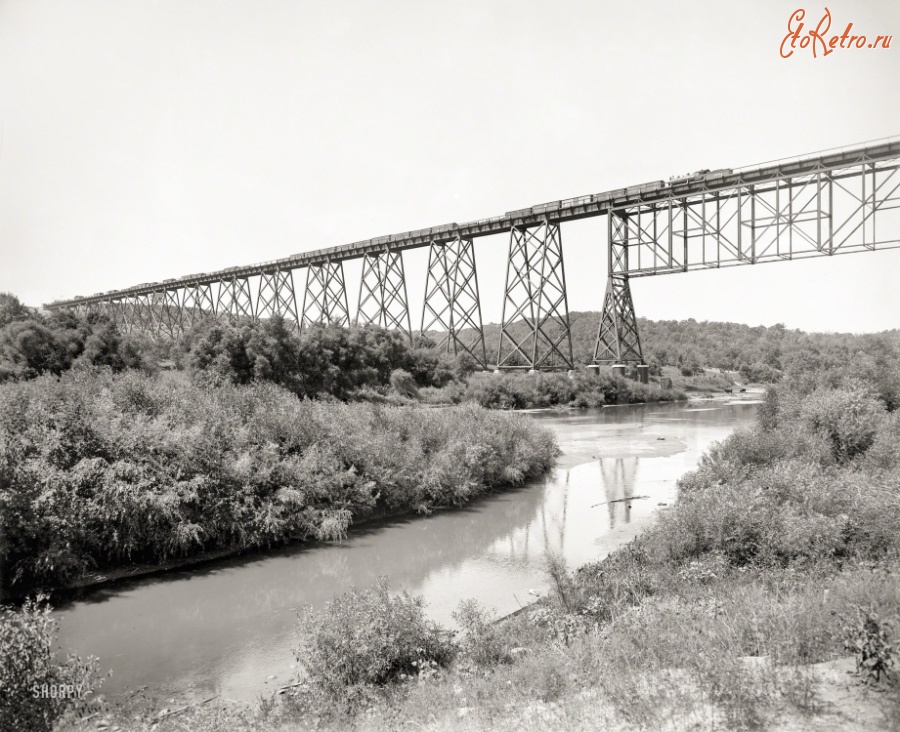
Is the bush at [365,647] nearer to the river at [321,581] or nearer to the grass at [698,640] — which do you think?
the grass at [698,640]

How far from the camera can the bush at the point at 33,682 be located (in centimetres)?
384

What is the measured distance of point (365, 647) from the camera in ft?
17.3

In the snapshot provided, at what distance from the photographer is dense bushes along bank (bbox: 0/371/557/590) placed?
26.7 ft

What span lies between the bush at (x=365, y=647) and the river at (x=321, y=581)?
0.81 m

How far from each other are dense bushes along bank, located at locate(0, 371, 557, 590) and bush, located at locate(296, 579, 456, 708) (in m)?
4.33

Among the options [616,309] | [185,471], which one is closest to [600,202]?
[616,309]

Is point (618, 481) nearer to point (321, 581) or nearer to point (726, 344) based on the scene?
point (321, 581)

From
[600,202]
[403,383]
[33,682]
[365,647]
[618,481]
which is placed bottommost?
[618,481]

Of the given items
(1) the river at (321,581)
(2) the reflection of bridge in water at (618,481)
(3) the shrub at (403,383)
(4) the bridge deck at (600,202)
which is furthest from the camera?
(3) the shrub at (403,383)

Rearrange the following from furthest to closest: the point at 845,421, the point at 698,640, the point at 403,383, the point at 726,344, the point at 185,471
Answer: the point at 726,344 → the point at 403,383 → the point at 845,421 → the point at 185,471 → the point at 698,640

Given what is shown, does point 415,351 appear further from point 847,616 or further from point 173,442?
point 847,616

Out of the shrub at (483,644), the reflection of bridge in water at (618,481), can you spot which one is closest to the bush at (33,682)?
the shrub at (483,644)

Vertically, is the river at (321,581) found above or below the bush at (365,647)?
below

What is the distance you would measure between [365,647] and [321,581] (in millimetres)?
3866
